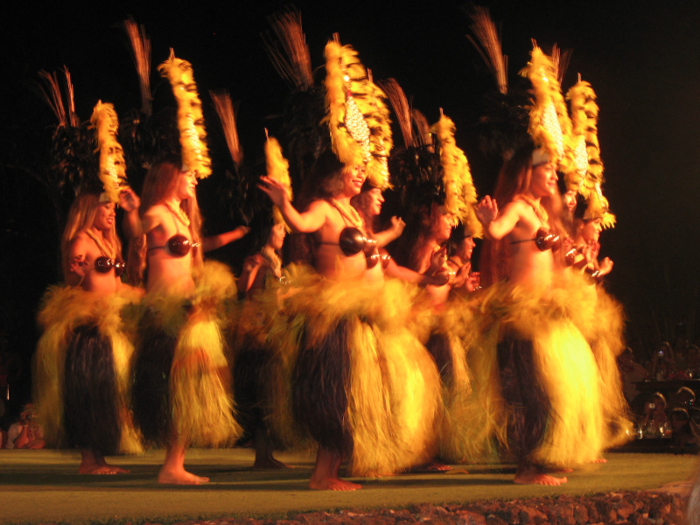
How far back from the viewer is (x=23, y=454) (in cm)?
539

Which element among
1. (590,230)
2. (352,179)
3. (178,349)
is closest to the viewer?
(352,179)

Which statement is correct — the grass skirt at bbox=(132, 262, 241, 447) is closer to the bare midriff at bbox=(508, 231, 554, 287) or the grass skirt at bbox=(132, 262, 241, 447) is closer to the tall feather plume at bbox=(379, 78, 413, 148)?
the bare midriff at bbox=(508, 231, 554, 287)

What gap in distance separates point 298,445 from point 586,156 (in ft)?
7.25

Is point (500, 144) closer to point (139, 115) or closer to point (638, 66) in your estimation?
point (139, 115)

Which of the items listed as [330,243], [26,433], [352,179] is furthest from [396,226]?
[26,433]

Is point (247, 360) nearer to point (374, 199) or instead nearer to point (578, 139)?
point (374, 199)

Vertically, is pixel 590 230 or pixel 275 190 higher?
pixel 590 230

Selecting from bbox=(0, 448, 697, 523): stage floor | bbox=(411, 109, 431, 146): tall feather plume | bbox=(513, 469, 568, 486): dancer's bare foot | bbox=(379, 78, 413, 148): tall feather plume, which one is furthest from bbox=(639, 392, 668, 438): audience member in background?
bbox=(513, 469, 568, 486): dancer's bare foot

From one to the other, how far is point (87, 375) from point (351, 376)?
4.92ft

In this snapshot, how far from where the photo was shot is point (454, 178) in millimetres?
A: 4555

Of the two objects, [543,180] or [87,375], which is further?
[87,375]

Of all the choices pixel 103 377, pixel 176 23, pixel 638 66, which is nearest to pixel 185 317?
pixel 103 377

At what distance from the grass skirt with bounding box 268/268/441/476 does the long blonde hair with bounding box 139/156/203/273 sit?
30.9 inches

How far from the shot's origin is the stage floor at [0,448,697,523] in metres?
2.49
